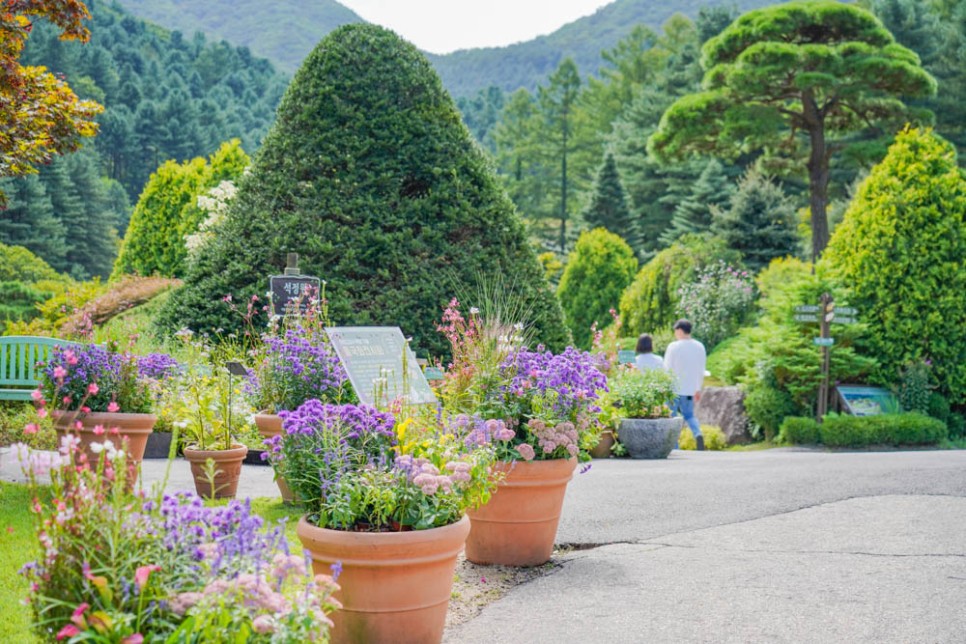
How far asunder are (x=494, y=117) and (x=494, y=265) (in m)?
70.1

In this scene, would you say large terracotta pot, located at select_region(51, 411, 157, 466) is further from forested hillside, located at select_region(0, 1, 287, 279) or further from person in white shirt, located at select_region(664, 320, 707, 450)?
forested hillside, located at select_region(0, 1, 287, 279)

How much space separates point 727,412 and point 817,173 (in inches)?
452

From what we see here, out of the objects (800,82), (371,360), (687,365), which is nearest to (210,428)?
(371,360)

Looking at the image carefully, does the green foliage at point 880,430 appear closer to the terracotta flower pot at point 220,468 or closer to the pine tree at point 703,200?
the terracotta flower pot at point 220,468

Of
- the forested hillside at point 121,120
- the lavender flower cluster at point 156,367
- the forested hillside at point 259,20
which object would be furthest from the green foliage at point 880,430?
the forested hillside at point 259,20

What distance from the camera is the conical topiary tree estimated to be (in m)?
9.20

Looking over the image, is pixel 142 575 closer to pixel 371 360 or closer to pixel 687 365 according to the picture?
pixel 371 360

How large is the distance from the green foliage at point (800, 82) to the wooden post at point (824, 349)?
10.3m

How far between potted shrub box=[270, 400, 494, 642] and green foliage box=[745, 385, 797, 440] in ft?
29.4

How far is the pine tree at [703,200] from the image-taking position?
1236 inches

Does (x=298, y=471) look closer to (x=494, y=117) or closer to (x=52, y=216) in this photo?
(x=52, y=216)

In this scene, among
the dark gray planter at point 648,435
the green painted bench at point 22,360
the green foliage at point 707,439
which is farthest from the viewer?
the green foliage at point 707,439

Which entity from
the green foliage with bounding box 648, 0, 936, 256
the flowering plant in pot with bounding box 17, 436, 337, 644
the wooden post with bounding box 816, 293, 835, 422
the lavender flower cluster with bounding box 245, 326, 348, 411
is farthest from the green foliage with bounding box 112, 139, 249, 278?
the flowering plant in pot with bounding box 17, 436, 337, 644

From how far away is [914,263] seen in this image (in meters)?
11.6
